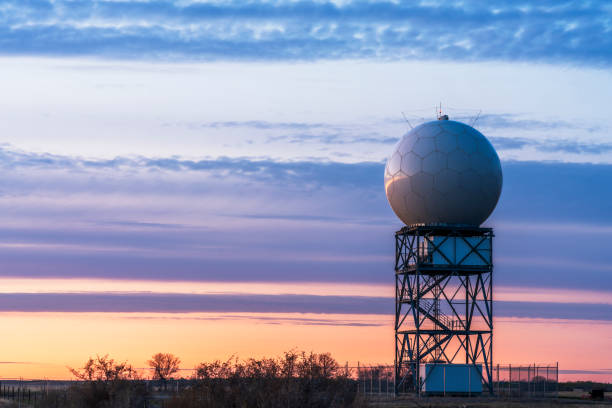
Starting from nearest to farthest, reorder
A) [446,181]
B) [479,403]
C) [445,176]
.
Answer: [479,403], [445,176], [446,181]

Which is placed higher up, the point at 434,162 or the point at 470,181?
the point at 434,162

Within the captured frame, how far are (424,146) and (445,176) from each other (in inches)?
99.3

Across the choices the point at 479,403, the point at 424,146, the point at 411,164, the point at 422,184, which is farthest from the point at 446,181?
the point at 479,403

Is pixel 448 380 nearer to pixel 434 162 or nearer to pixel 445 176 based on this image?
pixel 445 176

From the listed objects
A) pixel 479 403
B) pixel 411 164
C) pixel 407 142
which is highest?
pixel 407 142

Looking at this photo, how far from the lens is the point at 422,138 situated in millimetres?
62938

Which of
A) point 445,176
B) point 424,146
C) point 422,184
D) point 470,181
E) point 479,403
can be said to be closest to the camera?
point 479,403

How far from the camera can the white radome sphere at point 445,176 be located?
202ft

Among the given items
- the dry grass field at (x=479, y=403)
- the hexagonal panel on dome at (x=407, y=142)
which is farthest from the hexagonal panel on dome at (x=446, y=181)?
the dry grass field at (x=479, y=403)

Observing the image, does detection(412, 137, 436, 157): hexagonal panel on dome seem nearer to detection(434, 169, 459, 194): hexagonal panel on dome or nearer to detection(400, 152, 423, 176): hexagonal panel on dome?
detection(400, 152, 423, 176): hexagonal panel on dome

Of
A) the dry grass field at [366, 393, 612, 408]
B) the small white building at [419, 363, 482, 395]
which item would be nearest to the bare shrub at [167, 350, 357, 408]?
the dry grass field at [366, 393, 612, 408]

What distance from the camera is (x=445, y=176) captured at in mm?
61281

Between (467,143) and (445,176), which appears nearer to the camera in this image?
(445,176)

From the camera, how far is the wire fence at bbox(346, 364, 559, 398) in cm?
6262
